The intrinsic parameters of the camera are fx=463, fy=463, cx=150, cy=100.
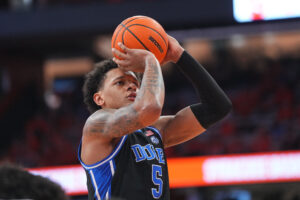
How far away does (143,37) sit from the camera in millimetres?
2777

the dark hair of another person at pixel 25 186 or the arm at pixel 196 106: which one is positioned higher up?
the dark hair of another person at pixel 25 186

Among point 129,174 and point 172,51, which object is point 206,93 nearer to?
point 172,51

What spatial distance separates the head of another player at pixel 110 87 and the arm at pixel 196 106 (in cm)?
33

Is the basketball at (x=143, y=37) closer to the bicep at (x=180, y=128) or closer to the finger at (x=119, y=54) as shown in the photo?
the finger at (x=119, y=54)

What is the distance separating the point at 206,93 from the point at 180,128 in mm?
294

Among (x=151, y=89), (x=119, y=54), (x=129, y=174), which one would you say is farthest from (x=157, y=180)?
(x=119, y=54)

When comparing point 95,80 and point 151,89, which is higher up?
point 151,89

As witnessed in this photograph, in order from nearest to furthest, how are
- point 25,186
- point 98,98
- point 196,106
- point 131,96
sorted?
point 25,186
point 131,96
point 98,98
point 196,106

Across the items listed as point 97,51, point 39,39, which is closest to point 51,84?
point 97,51

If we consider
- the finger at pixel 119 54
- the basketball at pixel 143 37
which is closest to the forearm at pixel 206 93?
the basketball at pixel 143 37

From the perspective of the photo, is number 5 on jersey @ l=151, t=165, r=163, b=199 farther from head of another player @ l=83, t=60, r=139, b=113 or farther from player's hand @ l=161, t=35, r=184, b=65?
player's hand @ l=161, t=35, r=184, b=65

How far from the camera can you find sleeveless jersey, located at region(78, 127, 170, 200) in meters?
2.55

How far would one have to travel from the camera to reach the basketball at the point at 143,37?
277 cm

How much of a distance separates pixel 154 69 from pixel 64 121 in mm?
8407
